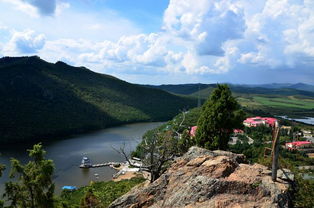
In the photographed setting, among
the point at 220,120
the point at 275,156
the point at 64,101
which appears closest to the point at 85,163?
the point at 220,120

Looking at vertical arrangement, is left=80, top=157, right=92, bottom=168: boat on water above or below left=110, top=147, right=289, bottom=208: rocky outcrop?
below

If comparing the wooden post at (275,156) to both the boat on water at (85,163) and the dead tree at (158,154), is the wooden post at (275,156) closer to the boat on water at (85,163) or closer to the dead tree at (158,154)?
the dead tree at (158,154)

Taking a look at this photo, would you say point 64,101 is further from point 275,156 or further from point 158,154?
point 275,156

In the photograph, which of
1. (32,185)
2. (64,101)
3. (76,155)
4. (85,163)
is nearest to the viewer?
(32,185)

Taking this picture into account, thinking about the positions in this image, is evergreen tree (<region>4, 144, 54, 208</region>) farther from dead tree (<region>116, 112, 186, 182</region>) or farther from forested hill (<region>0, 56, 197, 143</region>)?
forested hill (<region>0, 56, 197, 143</region>)

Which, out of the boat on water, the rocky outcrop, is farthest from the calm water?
the rocky outcrop

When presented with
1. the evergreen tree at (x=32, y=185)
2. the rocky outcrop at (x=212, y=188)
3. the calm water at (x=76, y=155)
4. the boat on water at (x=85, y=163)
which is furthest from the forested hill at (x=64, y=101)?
the rocky outcrop at (x=212, y=188)
